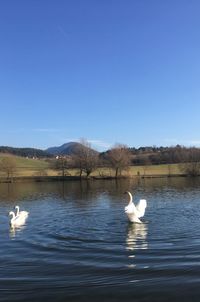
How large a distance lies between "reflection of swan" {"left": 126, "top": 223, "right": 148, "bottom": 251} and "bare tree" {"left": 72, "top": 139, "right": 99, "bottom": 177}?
107 metres

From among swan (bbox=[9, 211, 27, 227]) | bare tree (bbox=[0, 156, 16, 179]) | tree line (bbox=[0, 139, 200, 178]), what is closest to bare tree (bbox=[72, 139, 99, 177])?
tree line (bbox=[0, 139, 200, 178])

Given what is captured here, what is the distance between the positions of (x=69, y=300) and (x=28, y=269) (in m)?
4.52

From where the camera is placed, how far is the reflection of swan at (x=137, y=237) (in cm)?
2198

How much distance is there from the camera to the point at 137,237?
2448 centimetres

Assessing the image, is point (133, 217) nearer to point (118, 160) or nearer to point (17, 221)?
point (17, 221)

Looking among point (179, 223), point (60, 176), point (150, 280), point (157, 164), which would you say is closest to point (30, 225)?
point (179, 223)

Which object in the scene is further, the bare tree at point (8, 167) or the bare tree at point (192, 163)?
the bare tree at point (8, 167)

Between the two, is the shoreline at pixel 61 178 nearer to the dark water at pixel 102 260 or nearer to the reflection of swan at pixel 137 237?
the dark water at pixel 102 260

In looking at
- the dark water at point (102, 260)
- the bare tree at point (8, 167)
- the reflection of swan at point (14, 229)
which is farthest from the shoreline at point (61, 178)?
the reflection of swan at point (14, 229)

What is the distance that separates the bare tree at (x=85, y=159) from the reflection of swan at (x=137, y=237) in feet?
350

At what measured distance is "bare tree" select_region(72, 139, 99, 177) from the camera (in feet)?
446

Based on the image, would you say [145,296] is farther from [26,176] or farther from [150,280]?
[26,176]

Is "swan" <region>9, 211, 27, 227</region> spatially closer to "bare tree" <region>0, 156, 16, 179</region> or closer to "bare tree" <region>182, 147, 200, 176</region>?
"bare tree" <region>182, 147, 200, 176</region>

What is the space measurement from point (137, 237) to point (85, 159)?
11207 centimetres
